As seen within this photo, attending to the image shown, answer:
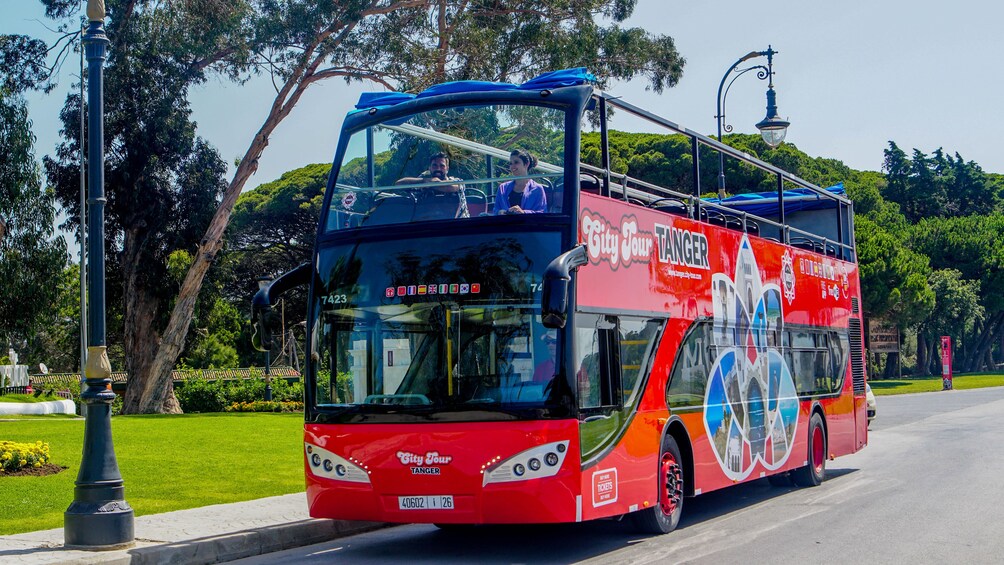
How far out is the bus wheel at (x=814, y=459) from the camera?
15.9 metres

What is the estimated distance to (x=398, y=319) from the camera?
966 cm

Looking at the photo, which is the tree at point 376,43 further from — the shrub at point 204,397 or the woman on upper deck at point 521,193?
the woman on upper deck at point 521,193

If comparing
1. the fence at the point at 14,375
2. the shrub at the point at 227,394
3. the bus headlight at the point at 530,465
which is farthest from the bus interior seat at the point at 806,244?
the fence at the point at 14,375

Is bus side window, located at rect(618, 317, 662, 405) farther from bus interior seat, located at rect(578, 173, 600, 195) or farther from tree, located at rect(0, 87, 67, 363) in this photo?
tree, located at rect(0, 87, 67, 363)

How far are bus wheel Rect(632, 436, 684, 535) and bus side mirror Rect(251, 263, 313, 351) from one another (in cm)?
391

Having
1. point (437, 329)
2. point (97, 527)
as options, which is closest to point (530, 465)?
point (437, 329)

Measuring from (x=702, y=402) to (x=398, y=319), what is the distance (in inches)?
162

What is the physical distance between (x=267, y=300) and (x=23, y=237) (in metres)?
26.3

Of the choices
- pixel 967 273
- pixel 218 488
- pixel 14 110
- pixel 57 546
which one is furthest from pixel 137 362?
pixel 967 273

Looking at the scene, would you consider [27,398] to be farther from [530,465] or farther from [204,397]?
[530,465]

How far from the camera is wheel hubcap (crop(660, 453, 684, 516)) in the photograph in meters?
11.2

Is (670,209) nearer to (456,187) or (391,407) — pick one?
(456,187)

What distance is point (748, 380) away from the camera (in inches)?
536

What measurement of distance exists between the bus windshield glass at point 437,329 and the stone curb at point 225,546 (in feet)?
5.57
